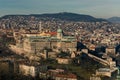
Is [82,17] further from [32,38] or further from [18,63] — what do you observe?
[18,63]

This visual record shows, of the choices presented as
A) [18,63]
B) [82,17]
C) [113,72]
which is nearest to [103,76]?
[113,72]

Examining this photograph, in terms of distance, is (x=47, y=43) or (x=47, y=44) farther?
(x=47, y=43)

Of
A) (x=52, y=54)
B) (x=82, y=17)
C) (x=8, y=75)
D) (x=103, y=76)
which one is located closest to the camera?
(x=8, y=75)

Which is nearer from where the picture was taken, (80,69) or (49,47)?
(80,69)

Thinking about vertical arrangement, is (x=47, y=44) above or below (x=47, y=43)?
below

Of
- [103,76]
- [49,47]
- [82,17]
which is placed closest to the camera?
[103,76]

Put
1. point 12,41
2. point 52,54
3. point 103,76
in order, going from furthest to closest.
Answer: point 12,41 → point 52,54 → point 103,76

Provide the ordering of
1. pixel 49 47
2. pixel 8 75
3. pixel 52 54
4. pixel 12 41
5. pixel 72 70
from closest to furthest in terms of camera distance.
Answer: pixel 8 75 → pixel 72 70 → pixel 52 54 → pixel 49 47 → pixel 12 41

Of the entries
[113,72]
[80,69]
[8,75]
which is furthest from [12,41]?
[8,75]

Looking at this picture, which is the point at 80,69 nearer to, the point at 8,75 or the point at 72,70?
the point at 72,70
